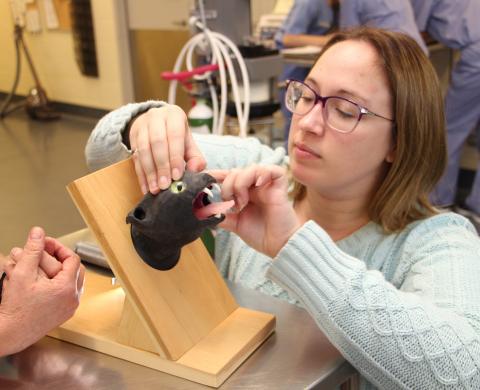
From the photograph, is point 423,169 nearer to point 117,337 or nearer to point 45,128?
point 117,337

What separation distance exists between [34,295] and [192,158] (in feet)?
0.83

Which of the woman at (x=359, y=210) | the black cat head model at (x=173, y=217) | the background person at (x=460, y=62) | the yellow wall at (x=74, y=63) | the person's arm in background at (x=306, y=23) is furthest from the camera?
the yellow wall at (x=74, y=63)

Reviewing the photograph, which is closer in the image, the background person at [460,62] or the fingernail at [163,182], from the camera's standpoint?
the fingernail at [163,182]

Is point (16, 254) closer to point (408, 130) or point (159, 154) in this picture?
point (159, 154)

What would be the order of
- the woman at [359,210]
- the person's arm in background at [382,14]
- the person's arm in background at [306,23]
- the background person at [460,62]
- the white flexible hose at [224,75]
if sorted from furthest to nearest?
the person's arm in background at [306,23] → the background person at [460,62] → the person's arm in background at [382,14] → the white flexible hose at [224,75] → the woman at [359,210]

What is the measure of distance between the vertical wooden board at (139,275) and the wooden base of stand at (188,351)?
0.02m

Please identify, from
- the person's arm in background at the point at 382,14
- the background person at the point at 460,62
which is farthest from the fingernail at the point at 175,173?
the background person at the point at 460,62

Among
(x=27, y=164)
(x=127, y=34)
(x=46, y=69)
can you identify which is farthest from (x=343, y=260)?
(x=46, y=69)

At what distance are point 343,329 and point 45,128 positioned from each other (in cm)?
426

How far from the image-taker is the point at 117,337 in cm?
68

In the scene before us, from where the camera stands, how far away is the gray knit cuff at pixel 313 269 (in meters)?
0.72

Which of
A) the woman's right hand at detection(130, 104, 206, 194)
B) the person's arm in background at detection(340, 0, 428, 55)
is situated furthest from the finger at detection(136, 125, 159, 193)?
the person's arm in background at detection(340, 0, 428, 55)

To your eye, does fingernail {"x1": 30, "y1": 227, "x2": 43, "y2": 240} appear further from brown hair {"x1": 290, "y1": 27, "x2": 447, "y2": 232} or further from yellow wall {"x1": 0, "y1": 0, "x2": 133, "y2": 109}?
yellow wall {"x1": 0, "y1": 0, "x2": 133, "y2": 109}

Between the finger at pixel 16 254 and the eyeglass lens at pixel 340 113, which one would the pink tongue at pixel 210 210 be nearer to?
the finger at pixel 16 254
